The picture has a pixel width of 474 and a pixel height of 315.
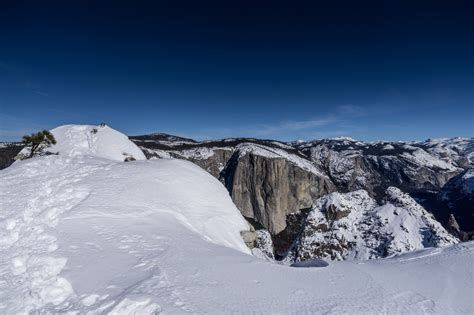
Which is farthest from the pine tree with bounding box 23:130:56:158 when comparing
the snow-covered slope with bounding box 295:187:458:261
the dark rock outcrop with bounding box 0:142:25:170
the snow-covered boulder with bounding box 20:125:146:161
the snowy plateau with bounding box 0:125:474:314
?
the snow-covered slope with bounding box 295:187:458:261

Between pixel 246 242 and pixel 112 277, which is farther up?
pixel 112 277

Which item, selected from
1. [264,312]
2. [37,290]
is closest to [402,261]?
[264,312]

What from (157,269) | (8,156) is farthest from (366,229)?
(8,156)

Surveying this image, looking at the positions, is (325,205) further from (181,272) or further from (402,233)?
(181,272)

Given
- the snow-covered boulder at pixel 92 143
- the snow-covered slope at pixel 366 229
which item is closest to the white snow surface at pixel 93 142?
the snow-covered boulder at pixel 92 143

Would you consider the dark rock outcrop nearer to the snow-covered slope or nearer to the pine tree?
the pine tree
